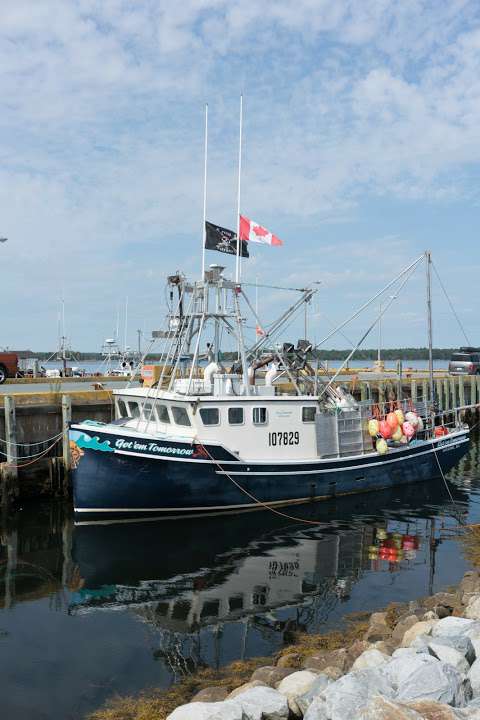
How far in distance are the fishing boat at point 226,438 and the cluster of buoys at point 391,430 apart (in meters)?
0.04

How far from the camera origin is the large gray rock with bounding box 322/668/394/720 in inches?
225

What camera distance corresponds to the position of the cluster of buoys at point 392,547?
13.8 meters

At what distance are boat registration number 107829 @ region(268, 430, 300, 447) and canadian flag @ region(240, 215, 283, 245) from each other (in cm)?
542

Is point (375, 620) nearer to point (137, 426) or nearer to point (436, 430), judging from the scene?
point (137, 426)

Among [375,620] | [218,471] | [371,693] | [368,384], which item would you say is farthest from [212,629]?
[368,384]

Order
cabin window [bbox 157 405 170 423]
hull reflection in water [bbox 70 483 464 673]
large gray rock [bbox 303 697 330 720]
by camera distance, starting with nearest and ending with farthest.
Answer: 1. large gray rock [bbox 303 697 330 720]
2. hull reflection in water [bbox 70 483 464 673]
3. cabin window [bbox 157 405 170 423]

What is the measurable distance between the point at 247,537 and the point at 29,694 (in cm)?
747

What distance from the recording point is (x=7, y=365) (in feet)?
79.2

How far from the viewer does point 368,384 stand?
27219 mm

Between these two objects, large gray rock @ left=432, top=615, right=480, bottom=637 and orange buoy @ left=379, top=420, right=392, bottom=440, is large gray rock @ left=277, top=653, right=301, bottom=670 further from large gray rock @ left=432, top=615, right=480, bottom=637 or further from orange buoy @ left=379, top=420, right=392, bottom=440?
orange buoy @ left=379, top=420, right=392, bottom=440

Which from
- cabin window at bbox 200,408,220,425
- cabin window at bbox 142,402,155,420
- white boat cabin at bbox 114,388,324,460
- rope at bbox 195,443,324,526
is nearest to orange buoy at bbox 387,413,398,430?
white boat cabin at bbox 114,388,324,460

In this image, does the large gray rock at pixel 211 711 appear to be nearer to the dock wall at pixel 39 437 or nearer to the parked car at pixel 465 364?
the dock wall at pixel 39 437

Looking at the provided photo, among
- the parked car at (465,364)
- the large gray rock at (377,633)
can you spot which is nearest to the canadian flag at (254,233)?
the large gray rock at (377,633)

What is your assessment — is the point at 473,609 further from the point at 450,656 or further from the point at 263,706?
the point at 263,706
